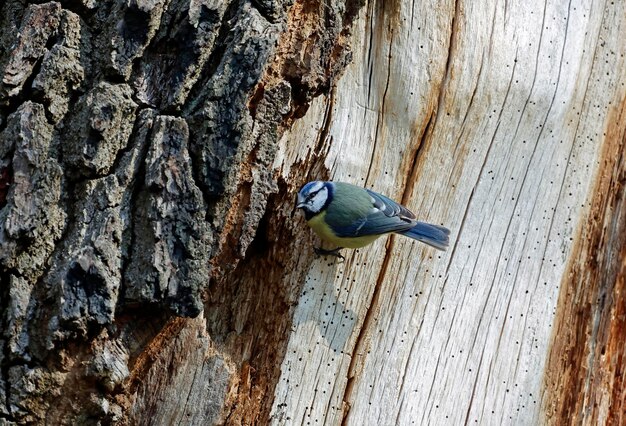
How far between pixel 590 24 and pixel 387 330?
1537 mm

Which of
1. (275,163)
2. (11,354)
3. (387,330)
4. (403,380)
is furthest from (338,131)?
(11,354)

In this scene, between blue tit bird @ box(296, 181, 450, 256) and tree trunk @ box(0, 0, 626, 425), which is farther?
blue tit bird @ box(296, 181, 450, 256)

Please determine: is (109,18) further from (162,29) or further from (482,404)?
(482,404)

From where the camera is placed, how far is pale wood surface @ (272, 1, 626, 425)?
8.76ft

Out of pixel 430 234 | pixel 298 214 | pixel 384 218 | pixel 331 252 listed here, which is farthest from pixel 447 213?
pixel 298 214

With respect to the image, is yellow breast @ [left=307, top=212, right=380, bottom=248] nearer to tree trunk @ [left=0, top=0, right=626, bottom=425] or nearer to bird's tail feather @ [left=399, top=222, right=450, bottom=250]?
tree trunk @ [left=0, top=0, right=626, bottom=425]

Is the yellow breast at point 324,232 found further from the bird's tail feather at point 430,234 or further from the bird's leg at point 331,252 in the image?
the bird's tail feather at point 430,234

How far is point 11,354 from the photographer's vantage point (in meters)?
2.07

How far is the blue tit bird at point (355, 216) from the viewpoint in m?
2.65

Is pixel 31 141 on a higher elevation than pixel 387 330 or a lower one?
higher

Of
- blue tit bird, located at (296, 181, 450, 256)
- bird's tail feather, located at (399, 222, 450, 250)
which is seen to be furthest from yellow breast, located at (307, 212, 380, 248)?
bird's tail feather, located at (399, 222, 450, 250)

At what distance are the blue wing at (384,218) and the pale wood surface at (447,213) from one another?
6 cm

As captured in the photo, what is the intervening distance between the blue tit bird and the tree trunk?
0.06m

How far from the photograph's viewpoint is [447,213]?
284 cm
